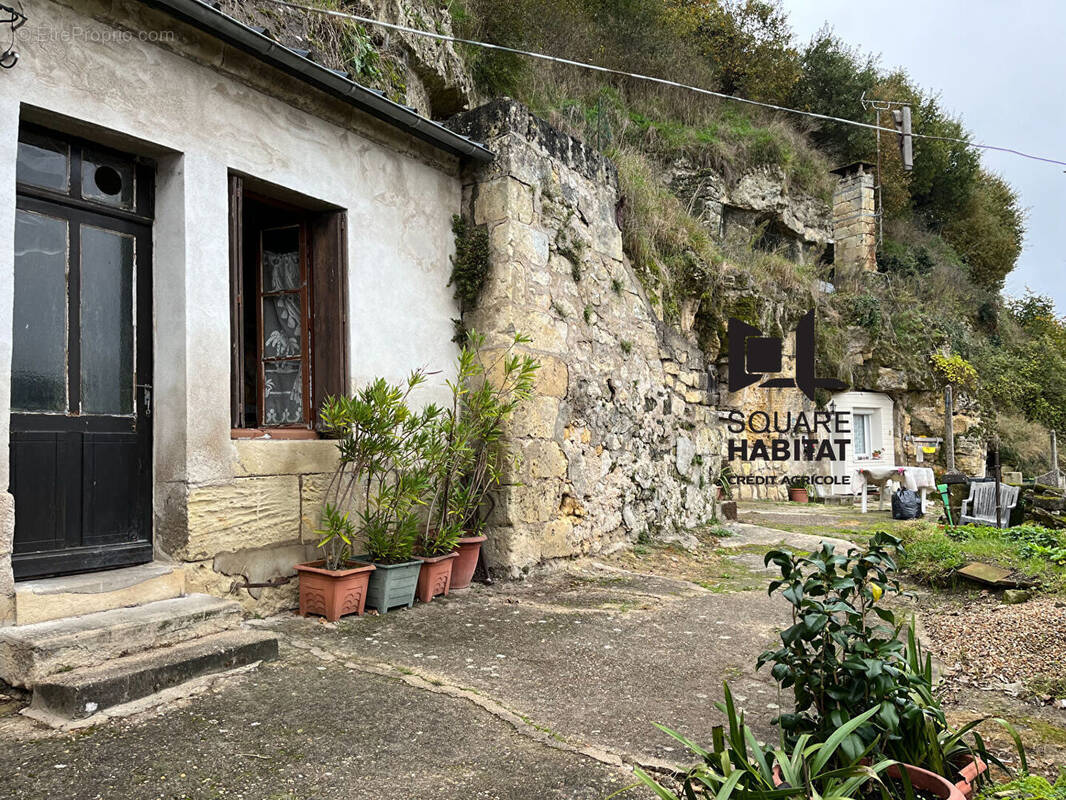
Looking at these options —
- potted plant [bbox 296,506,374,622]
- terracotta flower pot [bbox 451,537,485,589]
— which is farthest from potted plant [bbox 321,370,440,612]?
terracotta flower pot [bbox 451,537,485,589]

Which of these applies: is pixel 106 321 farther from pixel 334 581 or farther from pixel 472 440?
pixel 472 440

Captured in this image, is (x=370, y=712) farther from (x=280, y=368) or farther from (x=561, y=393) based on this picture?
(x=561, y=393)

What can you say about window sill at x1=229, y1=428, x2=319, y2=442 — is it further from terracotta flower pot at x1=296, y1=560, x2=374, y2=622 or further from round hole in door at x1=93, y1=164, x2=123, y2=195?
round hole in door at x1=93, y1=164, x2=123, y2=195

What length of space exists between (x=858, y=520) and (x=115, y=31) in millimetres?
9708

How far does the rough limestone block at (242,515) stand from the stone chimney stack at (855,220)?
16.4 meters

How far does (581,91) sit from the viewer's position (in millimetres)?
13367

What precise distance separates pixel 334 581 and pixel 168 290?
5.73 feet

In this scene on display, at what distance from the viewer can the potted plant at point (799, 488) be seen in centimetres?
1329

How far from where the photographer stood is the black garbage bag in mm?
10203

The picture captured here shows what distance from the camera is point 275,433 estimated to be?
4.23 m

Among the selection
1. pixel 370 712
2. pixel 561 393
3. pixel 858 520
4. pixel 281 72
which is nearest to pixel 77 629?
pixel 370 712

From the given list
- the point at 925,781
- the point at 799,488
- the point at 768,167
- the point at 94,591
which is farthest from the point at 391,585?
the point at 768,167

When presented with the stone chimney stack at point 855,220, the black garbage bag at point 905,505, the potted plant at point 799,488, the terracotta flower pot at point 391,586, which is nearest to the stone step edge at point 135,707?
the terracotta flower pot at point 391,586

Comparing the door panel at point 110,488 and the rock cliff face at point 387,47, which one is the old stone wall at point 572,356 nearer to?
the rock cliff face at point 387,47
